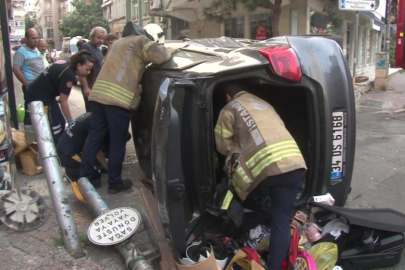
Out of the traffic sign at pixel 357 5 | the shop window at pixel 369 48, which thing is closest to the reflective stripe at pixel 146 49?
the traffic sign at pixel 357 5

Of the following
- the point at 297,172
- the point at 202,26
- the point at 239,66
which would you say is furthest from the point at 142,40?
the point at 202,26

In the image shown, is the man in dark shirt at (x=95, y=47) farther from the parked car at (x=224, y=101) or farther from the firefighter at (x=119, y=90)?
the parked car at (x=224, y=101)

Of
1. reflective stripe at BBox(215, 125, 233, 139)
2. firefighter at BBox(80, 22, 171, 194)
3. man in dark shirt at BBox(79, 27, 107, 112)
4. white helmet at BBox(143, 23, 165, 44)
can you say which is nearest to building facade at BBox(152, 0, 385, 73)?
man in dark shirt at BBox(79, 27, 107, 112)

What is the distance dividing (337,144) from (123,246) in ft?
5.81

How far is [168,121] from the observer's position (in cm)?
245

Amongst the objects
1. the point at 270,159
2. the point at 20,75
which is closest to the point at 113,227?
the point at 270,159

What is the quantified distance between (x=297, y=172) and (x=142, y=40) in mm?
1896

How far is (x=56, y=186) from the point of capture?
Answer: 9.77ft

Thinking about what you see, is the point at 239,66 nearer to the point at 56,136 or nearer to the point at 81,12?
the point at 56,136

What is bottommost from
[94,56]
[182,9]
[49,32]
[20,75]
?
[20,75]

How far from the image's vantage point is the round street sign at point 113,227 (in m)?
2.89

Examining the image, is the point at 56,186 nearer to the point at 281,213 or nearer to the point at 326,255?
the point at 281,213

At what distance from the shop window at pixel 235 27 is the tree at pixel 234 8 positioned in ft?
12.8

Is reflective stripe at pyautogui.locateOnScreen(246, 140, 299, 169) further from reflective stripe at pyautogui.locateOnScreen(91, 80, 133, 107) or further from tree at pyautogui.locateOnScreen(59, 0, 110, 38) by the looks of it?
tree at pyautogui.locateOnScreen(59, 0, 110, 38)
